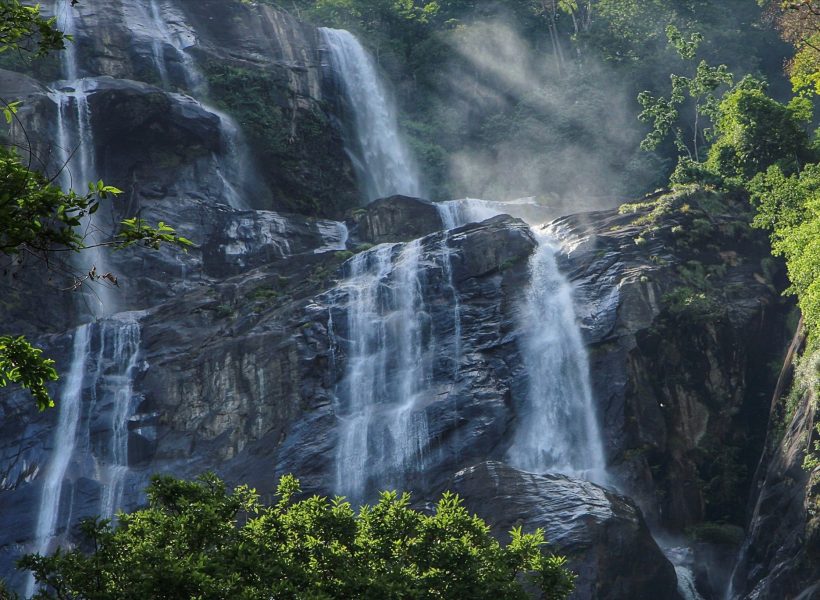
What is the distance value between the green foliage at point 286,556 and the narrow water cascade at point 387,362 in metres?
10.7

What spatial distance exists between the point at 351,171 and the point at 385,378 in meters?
18.3

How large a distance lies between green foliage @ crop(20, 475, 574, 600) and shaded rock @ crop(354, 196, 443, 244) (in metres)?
22.5

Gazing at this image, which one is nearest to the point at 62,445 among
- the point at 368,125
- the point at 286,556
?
the point at 286,556

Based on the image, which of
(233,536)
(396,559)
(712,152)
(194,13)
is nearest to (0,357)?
(233,536)

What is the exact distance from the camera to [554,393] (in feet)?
94.0

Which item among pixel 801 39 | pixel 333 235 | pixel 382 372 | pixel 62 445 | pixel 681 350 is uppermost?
pixel 801 39

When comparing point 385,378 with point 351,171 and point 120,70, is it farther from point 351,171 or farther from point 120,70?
point 120,70

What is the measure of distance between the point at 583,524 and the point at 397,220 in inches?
725

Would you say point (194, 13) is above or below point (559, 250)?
above

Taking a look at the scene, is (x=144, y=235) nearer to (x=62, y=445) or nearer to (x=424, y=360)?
(x=424, y=360)

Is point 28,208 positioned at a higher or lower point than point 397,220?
lower

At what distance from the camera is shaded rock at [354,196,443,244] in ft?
126

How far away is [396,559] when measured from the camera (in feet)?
51.5

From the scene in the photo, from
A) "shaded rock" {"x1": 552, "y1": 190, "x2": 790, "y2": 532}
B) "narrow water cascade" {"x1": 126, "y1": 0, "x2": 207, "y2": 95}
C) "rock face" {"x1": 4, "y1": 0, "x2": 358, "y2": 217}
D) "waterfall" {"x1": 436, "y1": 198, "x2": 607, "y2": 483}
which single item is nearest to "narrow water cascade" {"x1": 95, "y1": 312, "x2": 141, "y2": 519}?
"rock face" {"x1": 4, "y1": 0, "x2": 358, "y2": 217}
